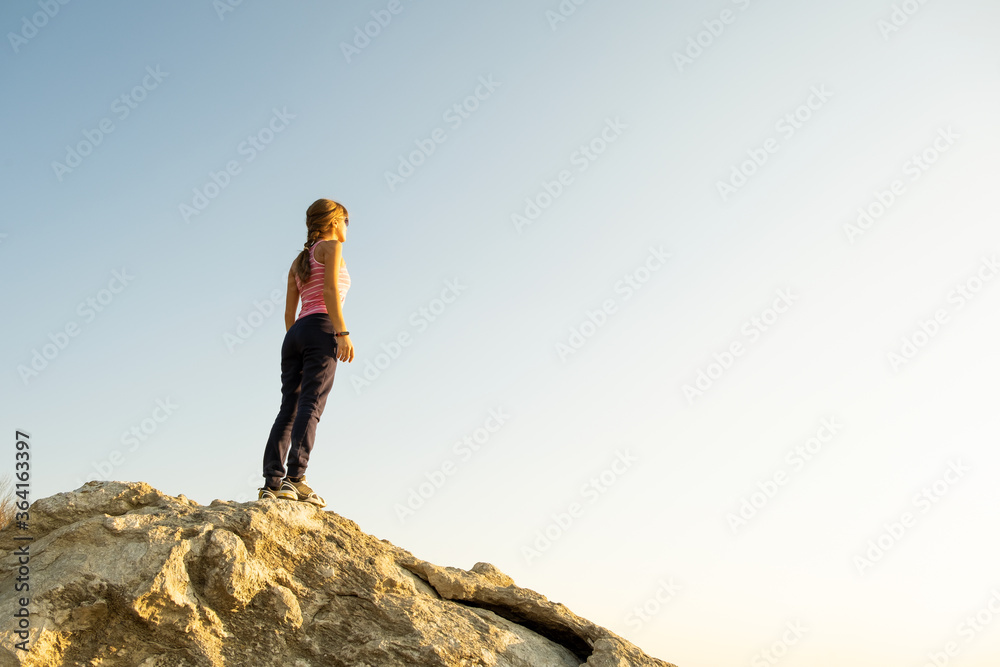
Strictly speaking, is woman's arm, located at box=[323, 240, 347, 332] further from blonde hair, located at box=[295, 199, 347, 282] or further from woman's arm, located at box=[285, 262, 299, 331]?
woman's arm, located at box=[285, 262, 299, 331]

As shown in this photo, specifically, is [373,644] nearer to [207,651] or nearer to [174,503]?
[207,651]

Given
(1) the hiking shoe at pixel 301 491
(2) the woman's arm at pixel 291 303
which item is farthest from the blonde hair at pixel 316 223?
(1) the hiking shoe at pixel 301 491

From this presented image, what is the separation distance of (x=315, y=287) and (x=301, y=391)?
3.05 feet

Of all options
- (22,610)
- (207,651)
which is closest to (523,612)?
(207,651)

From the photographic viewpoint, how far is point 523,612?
5.72m

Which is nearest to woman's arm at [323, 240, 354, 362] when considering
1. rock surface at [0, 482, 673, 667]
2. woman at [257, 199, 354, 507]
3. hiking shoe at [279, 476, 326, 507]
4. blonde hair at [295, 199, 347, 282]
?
woman at [257, 199, 354, 507]

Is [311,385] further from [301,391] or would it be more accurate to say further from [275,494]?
[275,494]

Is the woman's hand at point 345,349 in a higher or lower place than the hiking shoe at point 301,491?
higher

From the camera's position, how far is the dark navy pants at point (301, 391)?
5969 millimetres

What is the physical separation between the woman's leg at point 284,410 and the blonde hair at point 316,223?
21.5 inches

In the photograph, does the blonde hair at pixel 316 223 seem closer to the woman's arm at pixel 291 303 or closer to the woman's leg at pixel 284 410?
the woman's arm at pixel 291 303

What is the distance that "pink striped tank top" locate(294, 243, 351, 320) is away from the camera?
21.0ft

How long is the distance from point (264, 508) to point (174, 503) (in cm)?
67

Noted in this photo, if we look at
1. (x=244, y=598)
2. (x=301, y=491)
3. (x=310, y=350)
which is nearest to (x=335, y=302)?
(x=310, y=350)
